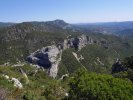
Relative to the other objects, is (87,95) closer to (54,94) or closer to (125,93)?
Answer: (125,93)

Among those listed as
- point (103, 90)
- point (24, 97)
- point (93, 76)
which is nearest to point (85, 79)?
point (93, 76)

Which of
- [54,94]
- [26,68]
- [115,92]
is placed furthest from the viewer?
[26,68]

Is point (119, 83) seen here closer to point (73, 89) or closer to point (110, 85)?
point (110, 85)

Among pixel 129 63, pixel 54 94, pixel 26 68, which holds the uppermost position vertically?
pixel 54 94

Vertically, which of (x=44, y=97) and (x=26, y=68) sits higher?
(x=44, y=97)

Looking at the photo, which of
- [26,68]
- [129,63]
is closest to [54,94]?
[129,63]

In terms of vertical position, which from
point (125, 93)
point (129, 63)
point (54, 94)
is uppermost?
point (125, 93)

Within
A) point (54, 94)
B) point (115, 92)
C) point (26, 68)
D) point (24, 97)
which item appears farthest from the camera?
point (26, 68)

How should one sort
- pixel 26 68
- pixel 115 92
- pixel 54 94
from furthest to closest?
pixel 26 68
pixel 54 94
pixel 115 92

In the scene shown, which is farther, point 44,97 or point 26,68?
point 26,68
